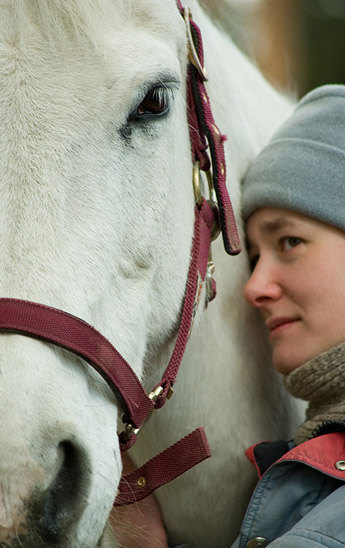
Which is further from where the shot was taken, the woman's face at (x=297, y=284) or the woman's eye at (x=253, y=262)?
the woman's eye at (x=253, y=262)

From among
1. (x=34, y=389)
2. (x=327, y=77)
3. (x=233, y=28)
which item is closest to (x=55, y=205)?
(x=34, y=389)

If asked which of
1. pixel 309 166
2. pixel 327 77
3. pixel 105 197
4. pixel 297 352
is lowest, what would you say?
pixel 327 77

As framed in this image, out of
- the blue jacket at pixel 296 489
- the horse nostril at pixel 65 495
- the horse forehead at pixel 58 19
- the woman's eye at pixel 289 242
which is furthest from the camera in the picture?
the woman's eye at pixel 289 242

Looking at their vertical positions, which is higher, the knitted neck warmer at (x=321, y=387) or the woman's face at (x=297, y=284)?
the woman's face at (x=297, y=284)

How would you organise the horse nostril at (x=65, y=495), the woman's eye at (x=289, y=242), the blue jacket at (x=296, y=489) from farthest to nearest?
the woman's eye at (x=289, y=242) < the blue jacket at (x=296, y=489) < the horse nostril at (x=65, y=495)

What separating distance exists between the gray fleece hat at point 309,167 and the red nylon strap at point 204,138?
183mm

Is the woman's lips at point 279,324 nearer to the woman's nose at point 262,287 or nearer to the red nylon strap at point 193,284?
the woman's nose at point 262,287

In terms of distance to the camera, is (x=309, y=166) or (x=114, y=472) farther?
→ (x=309, y=166)

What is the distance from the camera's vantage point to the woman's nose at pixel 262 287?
6.38ft

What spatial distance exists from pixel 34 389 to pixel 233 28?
2253 mm

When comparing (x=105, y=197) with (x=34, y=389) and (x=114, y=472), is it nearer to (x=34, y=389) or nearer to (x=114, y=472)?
(x=34, y=389)

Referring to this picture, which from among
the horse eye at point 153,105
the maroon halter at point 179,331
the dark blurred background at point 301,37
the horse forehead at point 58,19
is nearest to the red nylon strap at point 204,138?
the maroon halter at point 179,331

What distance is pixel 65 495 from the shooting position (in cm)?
120

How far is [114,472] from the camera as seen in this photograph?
1.31 m
